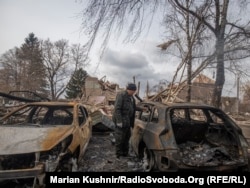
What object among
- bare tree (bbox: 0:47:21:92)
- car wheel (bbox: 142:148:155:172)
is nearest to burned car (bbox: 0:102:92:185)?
car wheel (bbox: 142:148:155:172)

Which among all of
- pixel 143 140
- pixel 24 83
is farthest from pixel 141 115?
pixel 24 83

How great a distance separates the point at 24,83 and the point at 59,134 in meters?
42.3

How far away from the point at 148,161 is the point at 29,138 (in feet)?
8.05

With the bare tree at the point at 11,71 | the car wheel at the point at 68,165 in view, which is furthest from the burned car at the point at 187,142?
the bare tree at the point at 11,71

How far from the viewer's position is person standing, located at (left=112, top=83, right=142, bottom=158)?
738 cm

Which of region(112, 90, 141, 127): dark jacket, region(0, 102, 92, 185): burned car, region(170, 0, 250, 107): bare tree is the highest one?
region(170, 0, 250, 107): bare tree

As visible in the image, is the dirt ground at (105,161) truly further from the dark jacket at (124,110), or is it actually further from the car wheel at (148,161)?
the dark jacket at (124,110)

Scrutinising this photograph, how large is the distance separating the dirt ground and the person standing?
0.33 meters

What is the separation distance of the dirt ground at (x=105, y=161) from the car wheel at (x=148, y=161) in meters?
0.31

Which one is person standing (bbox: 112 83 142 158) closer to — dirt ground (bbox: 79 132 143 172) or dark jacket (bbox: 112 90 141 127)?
dark jacket (bbox: 112 90 141 127)

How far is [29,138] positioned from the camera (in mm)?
5508

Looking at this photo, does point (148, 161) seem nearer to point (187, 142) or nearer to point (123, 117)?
point (187, 142)

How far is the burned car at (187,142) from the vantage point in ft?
17.6

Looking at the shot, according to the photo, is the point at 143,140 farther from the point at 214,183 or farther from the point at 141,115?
the point at 214,183
